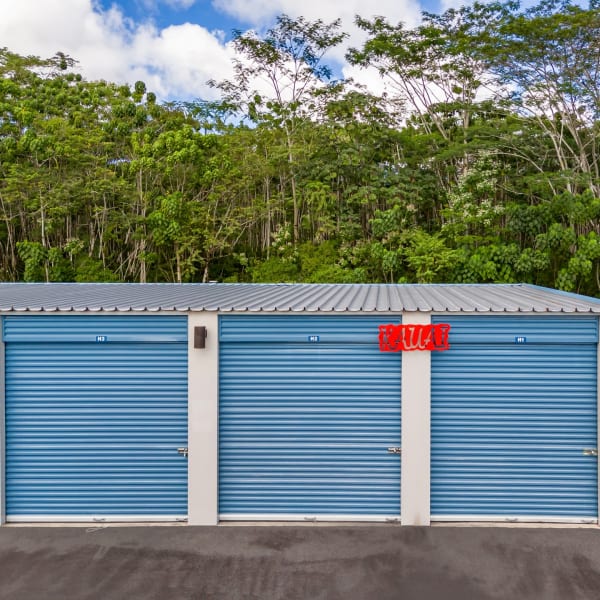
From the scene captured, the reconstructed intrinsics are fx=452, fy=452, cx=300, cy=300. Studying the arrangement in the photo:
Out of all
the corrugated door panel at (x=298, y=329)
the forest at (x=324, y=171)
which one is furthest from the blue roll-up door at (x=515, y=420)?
the forest at (x=324, y=171)

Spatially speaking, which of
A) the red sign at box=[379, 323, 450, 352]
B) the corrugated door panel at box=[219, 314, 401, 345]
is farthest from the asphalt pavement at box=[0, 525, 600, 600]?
the corrugated door panel at box=[219, 314, 401, 345]

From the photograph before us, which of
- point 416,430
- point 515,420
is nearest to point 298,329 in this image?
point 416,430

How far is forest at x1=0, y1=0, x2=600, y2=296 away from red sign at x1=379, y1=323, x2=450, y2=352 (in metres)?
9.22

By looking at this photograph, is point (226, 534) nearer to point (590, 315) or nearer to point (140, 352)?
point (140, 352)

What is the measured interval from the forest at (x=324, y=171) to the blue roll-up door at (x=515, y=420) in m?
8.95

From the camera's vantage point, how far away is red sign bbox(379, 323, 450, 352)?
5398mm

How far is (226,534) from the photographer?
5207 mm

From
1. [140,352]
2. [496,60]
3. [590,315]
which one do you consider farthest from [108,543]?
[496,60]

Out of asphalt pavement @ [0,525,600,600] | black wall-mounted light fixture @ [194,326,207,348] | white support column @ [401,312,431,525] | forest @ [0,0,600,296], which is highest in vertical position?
forest @ [0,0,600,296]

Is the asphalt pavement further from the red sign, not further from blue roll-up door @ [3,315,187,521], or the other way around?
the red sign

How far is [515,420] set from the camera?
5.51 metres

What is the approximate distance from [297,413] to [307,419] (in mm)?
144

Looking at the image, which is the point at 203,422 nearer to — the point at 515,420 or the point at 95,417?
the point at 95,417

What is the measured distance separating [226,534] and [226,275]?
13.1 metres
